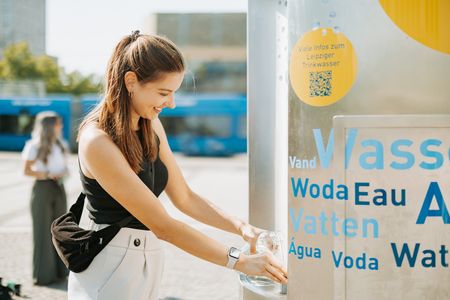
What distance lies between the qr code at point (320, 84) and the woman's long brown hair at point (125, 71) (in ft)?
1.55

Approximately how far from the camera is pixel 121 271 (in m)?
2.09

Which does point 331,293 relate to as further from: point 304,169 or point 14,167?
point 14,167

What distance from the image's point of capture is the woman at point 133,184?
1.98m

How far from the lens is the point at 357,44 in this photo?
1836mm

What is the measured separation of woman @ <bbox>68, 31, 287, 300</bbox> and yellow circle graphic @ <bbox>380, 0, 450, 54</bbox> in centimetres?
74

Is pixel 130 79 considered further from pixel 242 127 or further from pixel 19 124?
pixel 19 124

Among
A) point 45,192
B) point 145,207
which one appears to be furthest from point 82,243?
point 45,192

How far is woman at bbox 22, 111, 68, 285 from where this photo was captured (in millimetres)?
6172

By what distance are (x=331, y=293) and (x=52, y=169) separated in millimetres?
4764

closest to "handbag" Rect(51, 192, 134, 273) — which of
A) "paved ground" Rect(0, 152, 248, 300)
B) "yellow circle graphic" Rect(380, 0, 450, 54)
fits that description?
"paved ground" Rect(0, 152, 248, 300)

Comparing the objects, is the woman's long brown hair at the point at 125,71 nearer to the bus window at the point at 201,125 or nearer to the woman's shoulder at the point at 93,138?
the woman's shoulder at the point at 93,138

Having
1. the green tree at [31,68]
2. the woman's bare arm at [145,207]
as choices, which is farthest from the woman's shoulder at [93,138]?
the green tree at [31,68]

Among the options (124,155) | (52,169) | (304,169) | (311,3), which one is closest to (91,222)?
(124,155)

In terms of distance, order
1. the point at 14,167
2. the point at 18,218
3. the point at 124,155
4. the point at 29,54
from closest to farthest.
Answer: the point at 124,155 < the point at 18,218 < the point at 14,167 < the point at 29,54
